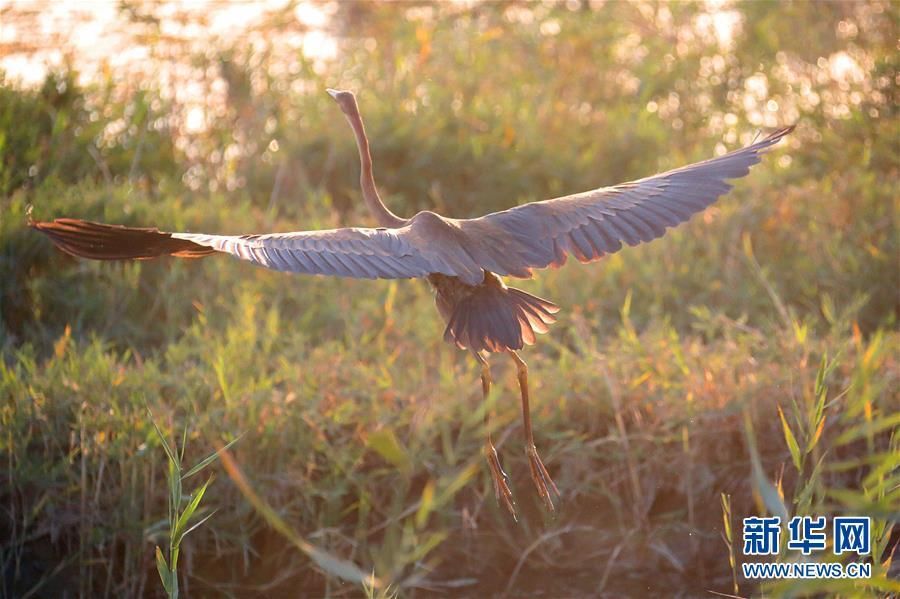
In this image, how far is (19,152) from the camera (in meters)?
7.53

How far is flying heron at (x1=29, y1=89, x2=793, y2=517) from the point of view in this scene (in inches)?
149

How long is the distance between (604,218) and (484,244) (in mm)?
490

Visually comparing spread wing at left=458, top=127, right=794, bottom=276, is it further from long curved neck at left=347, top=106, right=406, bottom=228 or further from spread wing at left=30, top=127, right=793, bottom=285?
long curved neck at left=347, top=106, right=406, bottom=228

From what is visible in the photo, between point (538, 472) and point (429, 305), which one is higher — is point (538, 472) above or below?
below

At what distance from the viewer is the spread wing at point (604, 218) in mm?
4289

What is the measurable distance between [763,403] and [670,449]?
462 mm

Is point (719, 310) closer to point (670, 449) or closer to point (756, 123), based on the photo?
point (670, 449)

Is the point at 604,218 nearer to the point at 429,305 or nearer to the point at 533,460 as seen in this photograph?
the point at 533,460

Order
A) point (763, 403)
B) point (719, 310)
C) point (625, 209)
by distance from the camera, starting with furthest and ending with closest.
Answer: point (719, 310), point (763, 403), point (625, 209)

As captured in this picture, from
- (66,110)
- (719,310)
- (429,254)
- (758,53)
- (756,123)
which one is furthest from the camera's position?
(758,53)

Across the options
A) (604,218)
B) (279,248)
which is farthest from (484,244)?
(279,248)

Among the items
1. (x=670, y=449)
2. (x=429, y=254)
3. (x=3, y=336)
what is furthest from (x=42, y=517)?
(x=670, y=449)

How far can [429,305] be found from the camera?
668 cm

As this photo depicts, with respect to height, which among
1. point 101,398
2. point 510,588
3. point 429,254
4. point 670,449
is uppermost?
point 429,254
